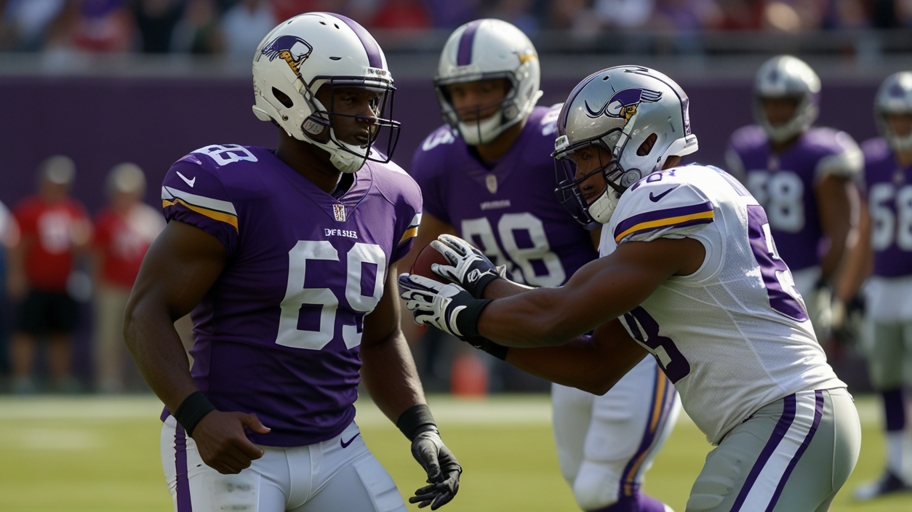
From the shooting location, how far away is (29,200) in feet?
39.5

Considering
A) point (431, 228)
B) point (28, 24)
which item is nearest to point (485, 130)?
point (431, 228)

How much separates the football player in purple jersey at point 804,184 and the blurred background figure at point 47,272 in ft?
23.4

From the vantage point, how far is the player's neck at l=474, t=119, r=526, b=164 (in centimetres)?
495

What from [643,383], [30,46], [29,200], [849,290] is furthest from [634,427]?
[30,46]

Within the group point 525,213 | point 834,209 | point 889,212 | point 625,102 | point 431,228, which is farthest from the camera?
point 889,212

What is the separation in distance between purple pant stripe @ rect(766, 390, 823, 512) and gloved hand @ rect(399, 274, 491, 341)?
2.88ft

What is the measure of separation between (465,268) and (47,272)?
366 inches

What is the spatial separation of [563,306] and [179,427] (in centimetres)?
106

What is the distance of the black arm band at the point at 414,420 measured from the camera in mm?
3602

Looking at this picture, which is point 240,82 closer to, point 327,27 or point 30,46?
point 30,46

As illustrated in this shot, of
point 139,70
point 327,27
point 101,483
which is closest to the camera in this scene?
point 327,27

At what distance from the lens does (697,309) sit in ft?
10.4

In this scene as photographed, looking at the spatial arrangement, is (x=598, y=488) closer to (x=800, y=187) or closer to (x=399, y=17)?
(x=800, y=187)

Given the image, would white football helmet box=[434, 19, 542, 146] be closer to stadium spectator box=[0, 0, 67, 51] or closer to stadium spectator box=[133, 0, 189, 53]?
stadium spectator box=[133, 0, 189, 53]
